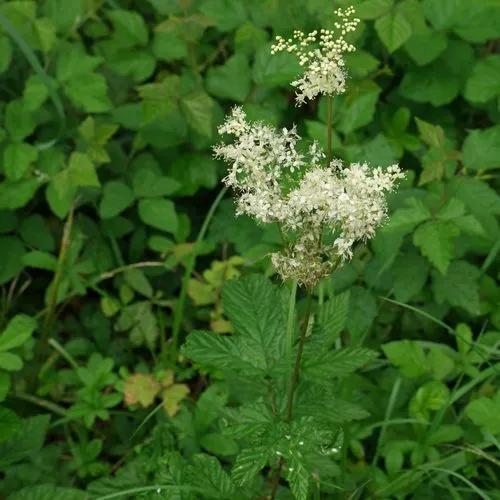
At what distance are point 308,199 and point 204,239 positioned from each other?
5.27 feet

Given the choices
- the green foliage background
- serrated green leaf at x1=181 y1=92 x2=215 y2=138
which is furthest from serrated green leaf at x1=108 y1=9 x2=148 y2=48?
serrated green leaf at x1=181 y1=92 x2=215 y2=138

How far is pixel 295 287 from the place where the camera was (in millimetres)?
1761

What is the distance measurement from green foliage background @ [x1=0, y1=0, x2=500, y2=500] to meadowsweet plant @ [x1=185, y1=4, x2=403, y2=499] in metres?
0.31

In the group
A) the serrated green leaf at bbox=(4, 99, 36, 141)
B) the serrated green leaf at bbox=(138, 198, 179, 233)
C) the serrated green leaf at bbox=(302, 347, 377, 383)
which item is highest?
the serrated green leaf at bbox=(4, 99, 36, 141)

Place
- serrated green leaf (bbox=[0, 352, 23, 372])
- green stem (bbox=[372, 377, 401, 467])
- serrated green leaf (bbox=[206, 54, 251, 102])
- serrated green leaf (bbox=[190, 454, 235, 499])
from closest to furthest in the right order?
serrated green leaf (bbox=[190, 454, 235, 499])
serrated green leaf (bbox=[0, 352, 23, 372])
green stem (bbox=[372, 377, 401, 467])
serrated green leaf (bbox=[206, 54, 251, 102])

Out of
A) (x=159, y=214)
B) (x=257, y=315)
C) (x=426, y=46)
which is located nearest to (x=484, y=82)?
(x=426, y=46)

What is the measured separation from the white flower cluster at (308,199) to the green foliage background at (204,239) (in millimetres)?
703

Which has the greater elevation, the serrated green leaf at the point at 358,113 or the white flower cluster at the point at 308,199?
the serrated green leaf at the point at 358,113

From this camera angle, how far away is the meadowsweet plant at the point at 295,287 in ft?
4.92

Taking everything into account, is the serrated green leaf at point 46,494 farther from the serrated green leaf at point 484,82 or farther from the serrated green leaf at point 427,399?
the serrated green leaf at point 484,82

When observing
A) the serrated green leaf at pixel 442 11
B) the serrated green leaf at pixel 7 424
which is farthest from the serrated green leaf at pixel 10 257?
the serrated green leaf at pixel 442 11

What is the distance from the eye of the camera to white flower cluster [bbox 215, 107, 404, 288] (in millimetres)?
1486

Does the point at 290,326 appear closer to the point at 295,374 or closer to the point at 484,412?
the point at 295,374

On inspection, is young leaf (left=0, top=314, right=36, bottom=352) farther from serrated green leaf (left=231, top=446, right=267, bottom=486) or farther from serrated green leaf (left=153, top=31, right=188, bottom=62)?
serrated green leaf (left=153, top=31, right=188, bottom=62)
